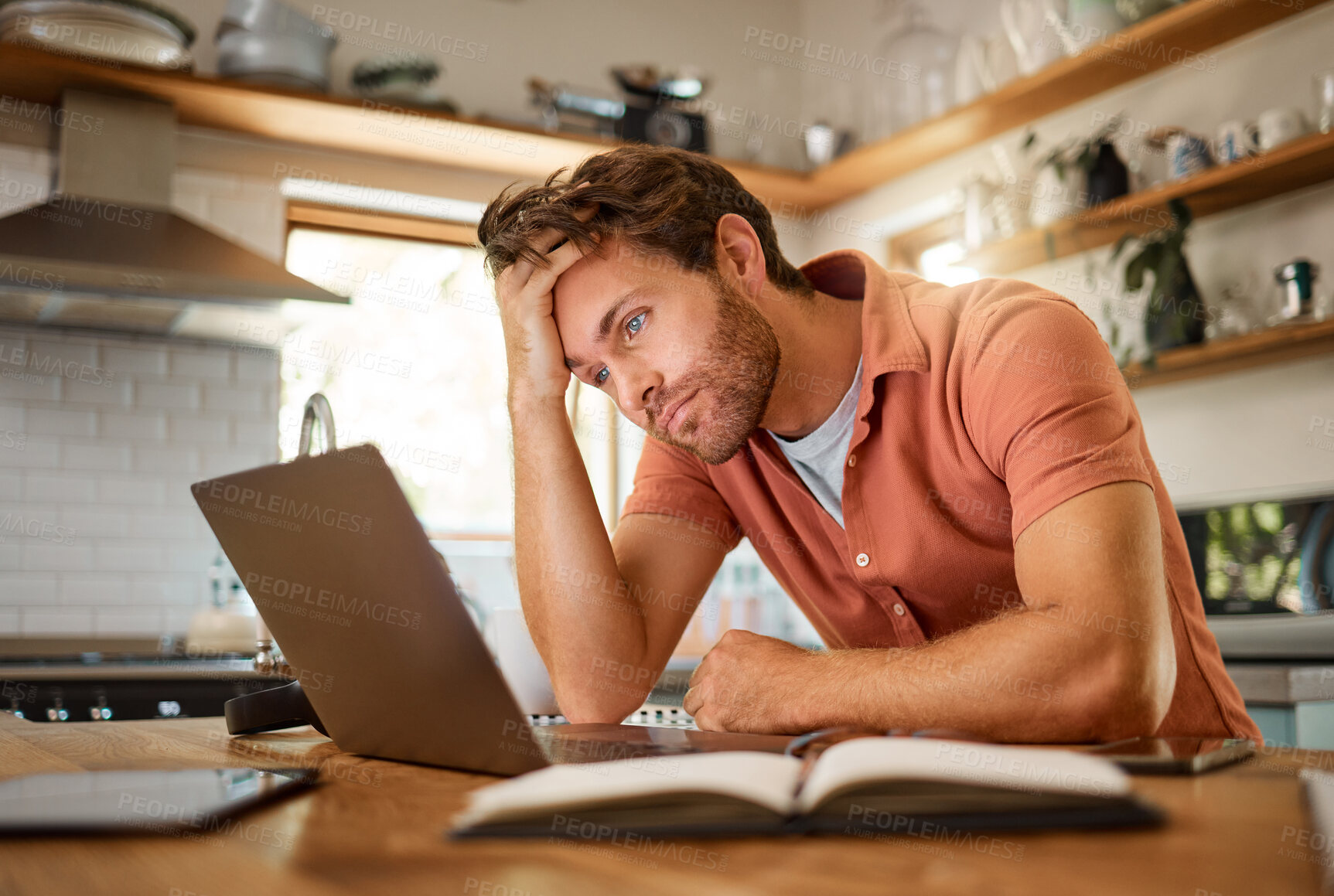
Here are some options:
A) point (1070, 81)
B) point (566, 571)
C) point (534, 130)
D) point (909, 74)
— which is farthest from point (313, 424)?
point (909, 74)

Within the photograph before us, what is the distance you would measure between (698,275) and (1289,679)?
147cm

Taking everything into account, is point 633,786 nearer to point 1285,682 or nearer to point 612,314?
point 612,314

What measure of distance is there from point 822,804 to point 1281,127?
8.76 feet

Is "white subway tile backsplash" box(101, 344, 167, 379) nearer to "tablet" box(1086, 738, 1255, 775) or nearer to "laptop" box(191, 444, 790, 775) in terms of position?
"laptop" box(191, 444, 790, 775)

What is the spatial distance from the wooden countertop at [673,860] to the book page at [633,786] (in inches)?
0.7

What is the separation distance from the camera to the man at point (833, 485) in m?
0.90

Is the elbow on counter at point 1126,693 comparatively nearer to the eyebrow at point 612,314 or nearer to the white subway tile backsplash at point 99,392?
the eyebrow at point 612,314

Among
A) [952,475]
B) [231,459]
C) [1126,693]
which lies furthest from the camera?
[231,459]

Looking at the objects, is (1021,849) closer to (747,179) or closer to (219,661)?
(219,661)

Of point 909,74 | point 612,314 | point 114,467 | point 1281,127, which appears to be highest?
point 909,74

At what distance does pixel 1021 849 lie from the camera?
18.4 inches

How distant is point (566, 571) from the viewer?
1.36m

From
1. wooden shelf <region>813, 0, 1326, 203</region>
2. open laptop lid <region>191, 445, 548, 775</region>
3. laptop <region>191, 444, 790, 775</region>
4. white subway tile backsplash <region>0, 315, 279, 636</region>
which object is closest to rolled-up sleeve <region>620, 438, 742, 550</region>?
laptop <region>191, 444, 790, 775</region>

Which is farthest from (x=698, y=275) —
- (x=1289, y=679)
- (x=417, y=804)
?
(x=1289, y=679)
